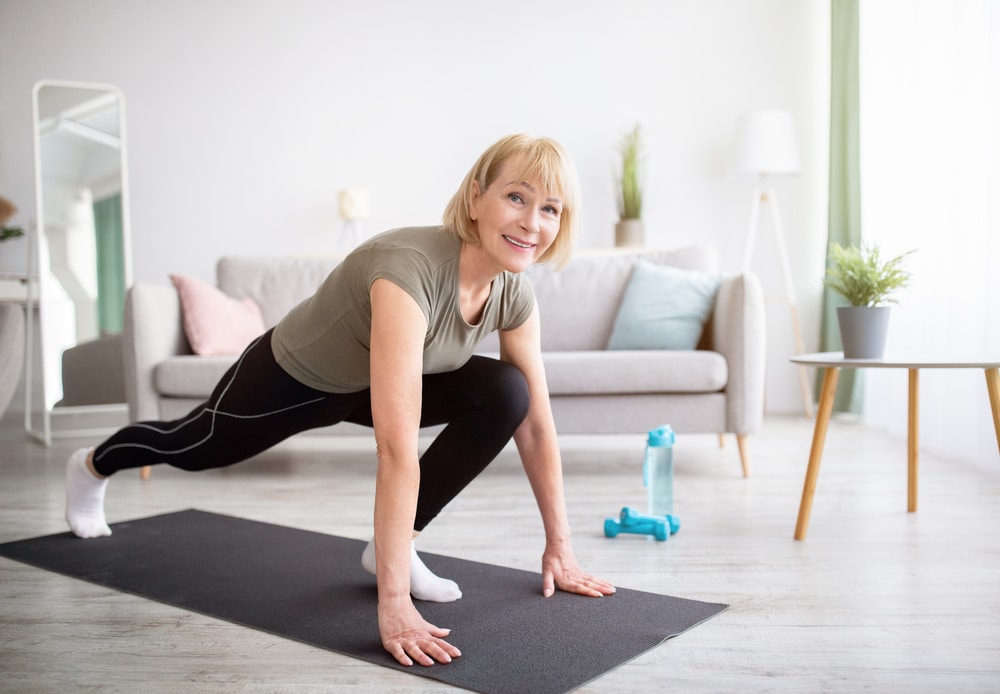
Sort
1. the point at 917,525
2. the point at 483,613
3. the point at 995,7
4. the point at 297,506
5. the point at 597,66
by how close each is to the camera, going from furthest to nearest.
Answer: the point at 597,66, the point at 995,7, the point at 297,506, the point at 917,525, the point at 483,613

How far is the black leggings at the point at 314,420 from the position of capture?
5.53ft

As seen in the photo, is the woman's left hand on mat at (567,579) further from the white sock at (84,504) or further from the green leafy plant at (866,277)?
the white sock at (84,504)

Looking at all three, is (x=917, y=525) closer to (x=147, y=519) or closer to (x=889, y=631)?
(x=889, y=631)

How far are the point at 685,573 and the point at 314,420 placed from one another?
0.81 metres

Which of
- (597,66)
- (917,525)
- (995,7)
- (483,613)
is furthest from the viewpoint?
(597,66)

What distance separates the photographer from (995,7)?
309cm

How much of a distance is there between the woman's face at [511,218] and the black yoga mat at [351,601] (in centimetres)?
60

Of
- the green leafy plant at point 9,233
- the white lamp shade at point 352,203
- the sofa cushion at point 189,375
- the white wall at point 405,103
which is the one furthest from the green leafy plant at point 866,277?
the green leafy plant at point 9,233

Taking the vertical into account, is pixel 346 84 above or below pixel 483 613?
above

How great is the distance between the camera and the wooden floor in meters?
1.36

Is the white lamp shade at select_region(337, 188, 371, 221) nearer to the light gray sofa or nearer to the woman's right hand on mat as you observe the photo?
the light gray sofa

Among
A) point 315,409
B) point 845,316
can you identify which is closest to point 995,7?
point 845,316

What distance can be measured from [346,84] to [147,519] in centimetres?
331

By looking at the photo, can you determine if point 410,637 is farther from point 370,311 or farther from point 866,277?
point 866,277
